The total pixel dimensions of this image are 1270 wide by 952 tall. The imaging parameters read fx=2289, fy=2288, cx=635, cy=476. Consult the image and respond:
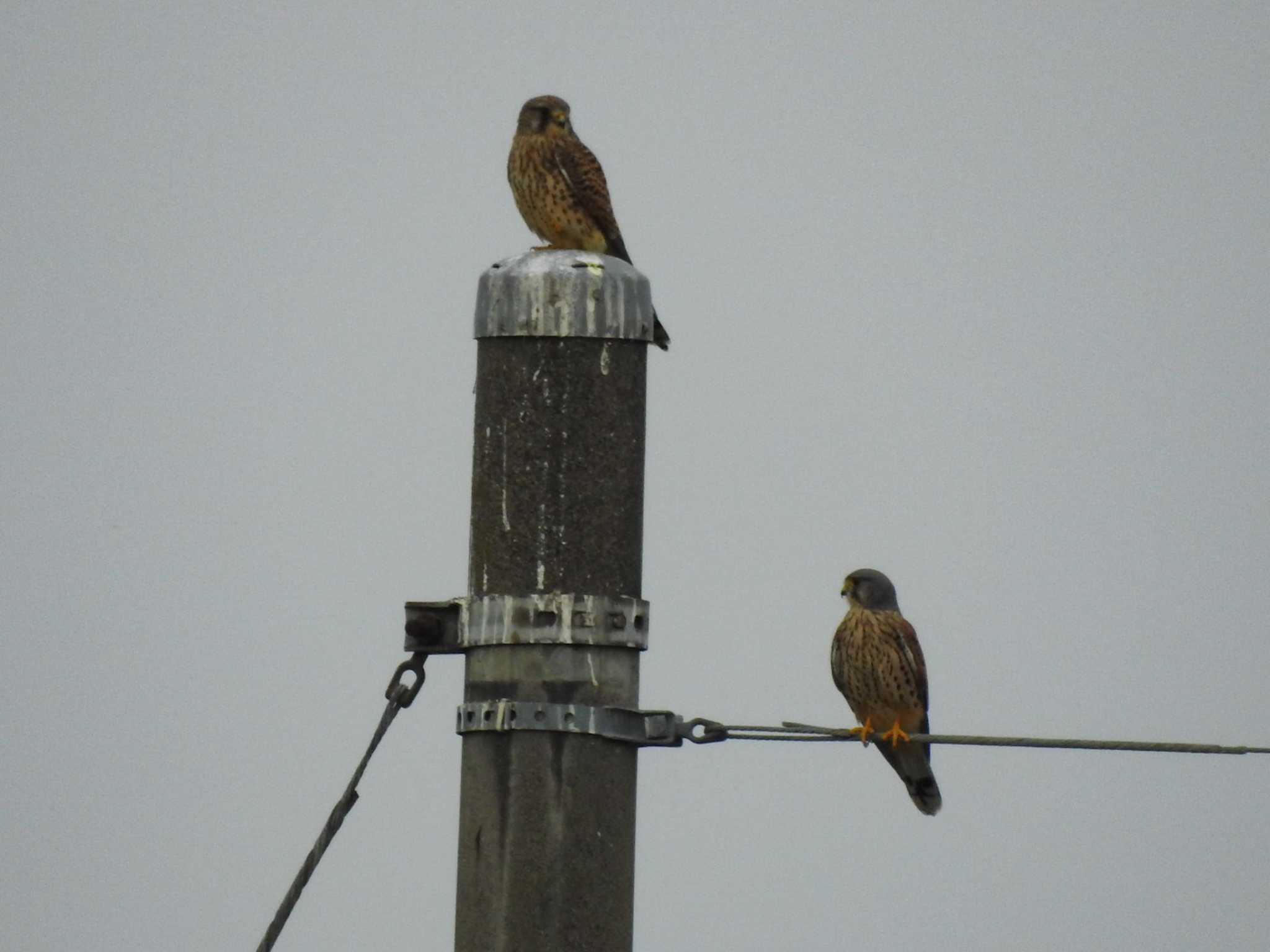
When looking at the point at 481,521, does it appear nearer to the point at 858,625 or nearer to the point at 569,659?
the point at 569,659

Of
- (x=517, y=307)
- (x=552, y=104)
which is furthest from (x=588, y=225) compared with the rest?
(x=517, y=307)

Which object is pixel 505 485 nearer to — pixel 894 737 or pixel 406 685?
pixel 406 685

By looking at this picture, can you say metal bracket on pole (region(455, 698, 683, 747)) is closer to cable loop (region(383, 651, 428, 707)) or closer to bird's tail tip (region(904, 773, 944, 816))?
cable loop (region(383, 651, 428, 707))

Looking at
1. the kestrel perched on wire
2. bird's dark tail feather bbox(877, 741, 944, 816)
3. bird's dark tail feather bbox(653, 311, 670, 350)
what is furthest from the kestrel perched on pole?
bird's dark tail feather bbox(653, 311, 670, 350)

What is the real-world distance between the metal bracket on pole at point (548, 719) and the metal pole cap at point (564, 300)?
74 centimetres

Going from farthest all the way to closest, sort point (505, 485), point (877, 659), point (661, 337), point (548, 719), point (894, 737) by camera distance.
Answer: point (877, 659) < point (894, 737) < point (661, 337) < point (505, 485) < point (548, 719)

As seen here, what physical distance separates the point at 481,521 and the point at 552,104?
16.1 ft

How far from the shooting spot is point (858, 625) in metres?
9.81

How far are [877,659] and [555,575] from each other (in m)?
5.29

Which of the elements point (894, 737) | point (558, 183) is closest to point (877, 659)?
point (894, 737)

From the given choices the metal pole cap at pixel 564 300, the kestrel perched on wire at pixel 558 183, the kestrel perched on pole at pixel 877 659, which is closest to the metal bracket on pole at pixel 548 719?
the metal pole cap at pixel 564 300

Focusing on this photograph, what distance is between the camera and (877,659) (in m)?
9.63

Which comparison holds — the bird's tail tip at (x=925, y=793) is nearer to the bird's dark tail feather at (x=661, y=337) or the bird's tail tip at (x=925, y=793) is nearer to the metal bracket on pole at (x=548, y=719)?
the bird's dark tail feather at (x=661, y=337)

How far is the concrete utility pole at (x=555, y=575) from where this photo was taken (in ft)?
14.4
